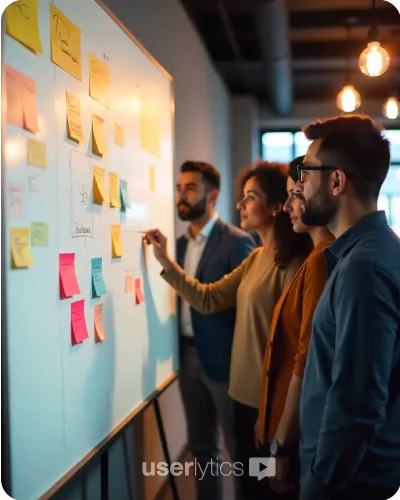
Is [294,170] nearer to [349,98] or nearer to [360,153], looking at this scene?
[360,153]

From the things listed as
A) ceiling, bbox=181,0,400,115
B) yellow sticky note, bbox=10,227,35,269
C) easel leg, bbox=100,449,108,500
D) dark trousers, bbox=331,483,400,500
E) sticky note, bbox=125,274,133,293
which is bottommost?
easel leg, bbox=100,449,108,500

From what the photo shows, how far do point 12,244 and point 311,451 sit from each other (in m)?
0.78

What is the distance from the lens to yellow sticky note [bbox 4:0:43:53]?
3.92ft

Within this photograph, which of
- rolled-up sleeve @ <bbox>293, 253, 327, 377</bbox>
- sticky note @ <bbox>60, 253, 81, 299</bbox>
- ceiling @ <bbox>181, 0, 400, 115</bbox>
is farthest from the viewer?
ceiling @ <bbox>181, 0, 400, 115</bbox>

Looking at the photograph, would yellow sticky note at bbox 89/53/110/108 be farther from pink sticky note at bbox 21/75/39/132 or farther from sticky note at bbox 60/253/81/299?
sticky note at bbox 60/253/81/299

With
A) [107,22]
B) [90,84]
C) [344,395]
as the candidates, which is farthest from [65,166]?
[344,395]

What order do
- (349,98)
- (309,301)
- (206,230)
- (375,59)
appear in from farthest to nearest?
1. (349,98)
2. (375,59)
3. (206,230)
4. (309,301)

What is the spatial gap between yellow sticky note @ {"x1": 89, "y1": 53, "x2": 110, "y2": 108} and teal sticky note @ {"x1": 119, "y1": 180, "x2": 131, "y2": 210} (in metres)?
0.26

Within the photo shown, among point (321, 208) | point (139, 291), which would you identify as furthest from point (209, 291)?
point (321, 208)

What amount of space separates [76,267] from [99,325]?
0.23 meters

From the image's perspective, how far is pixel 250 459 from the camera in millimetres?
2090

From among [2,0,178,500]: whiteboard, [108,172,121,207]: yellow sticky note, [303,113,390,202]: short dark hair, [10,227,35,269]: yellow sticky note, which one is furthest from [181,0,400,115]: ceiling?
[10,227,35,269]: yellow sticky note

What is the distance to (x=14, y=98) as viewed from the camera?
1200 mm

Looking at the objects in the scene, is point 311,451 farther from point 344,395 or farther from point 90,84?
point 90,84
